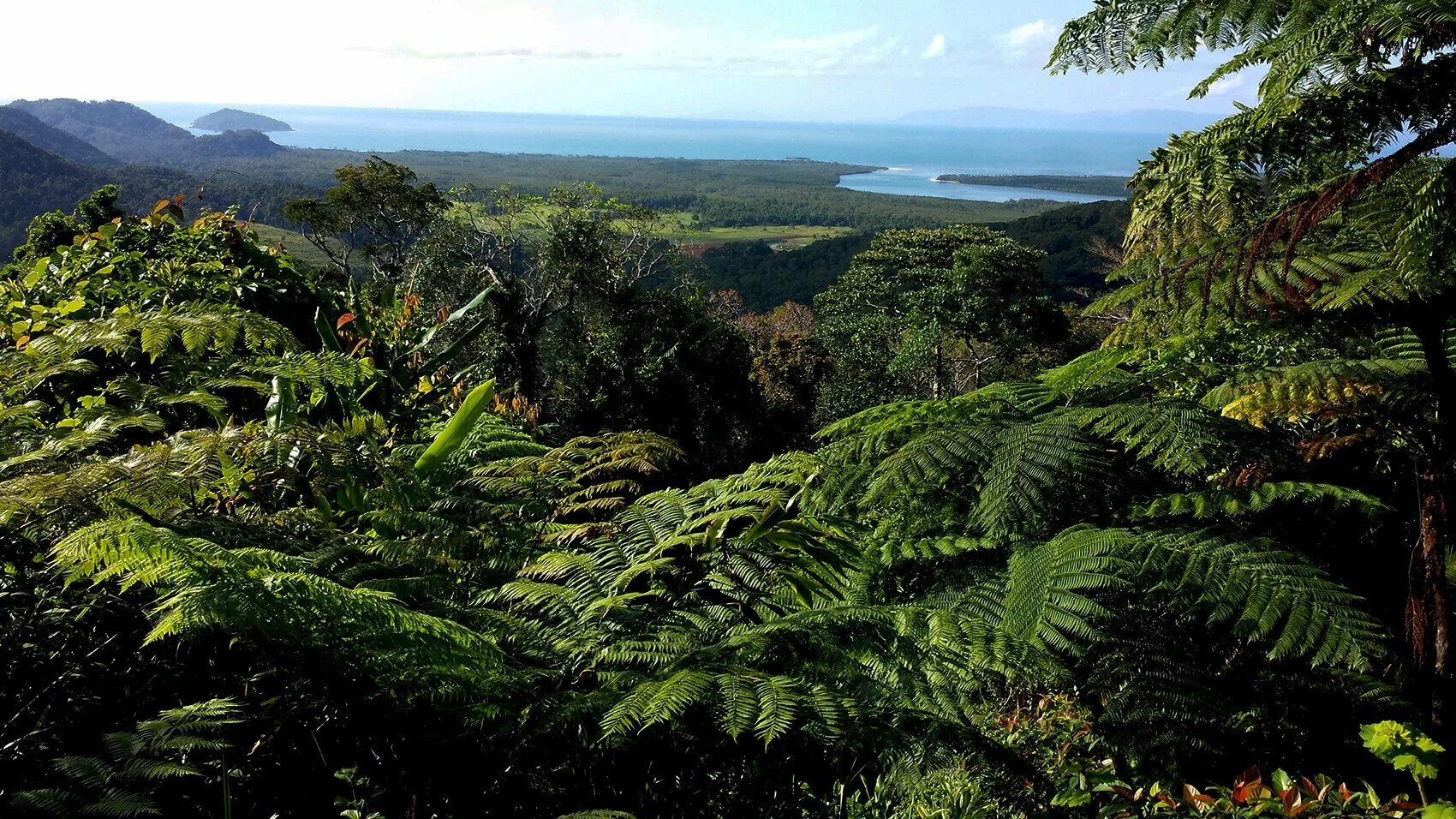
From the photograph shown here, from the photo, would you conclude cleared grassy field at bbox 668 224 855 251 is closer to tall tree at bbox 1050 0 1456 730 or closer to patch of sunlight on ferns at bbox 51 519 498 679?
tall tree at bbox 1050 0 1456 730

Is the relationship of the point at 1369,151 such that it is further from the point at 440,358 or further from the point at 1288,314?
the point at 440,358

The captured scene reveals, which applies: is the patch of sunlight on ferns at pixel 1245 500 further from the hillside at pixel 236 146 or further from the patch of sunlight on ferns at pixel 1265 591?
the hillside at pixel 236 146

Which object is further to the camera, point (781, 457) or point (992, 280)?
point (992, 280)

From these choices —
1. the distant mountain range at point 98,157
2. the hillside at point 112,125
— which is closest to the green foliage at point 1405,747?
the distant mountain range at point 98,157

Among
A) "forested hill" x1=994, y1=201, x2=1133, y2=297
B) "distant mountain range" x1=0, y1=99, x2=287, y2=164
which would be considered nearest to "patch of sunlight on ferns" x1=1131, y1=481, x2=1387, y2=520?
"forested hill" x1=994, y1=201, x2=1133, y2=297

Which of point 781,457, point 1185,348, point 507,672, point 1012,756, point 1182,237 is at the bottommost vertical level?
point 1012,756

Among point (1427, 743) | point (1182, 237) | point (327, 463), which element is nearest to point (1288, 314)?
point (1182, 237)

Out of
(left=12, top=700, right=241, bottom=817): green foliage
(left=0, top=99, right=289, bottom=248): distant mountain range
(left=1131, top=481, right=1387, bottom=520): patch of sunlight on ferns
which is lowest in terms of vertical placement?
(left=12, top=700, right=241, bottom=817): green foliage
